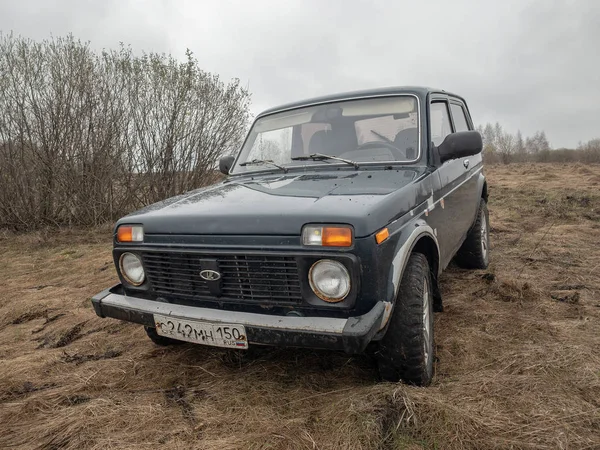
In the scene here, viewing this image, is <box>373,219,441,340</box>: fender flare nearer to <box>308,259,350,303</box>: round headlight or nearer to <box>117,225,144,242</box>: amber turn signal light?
<box>308,259,350,303</box>: round headlight

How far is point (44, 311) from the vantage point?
13.3 ft

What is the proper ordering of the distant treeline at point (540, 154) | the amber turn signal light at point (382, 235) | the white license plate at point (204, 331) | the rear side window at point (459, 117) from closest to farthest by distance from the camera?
the amber turn signal light at point (382, 235), the white license plate at point (204, 331), the rear side window at point (459, 117), the distant treeline at point (540, 154)

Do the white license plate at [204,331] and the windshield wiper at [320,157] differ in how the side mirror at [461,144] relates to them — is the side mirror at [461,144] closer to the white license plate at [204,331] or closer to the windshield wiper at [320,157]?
the windshield wiper at [320,157]

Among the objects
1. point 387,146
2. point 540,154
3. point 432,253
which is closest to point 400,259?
point 432,253

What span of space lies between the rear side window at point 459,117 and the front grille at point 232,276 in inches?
110

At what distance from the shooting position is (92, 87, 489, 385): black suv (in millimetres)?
1893

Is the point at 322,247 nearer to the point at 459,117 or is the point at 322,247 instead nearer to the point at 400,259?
the point at 400,259

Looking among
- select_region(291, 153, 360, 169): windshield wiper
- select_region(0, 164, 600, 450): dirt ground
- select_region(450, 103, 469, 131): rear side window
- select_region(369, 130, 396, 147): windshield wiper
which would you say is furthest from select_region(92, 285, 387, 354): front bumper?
select_region(450, 103, 469, 131): rear side window

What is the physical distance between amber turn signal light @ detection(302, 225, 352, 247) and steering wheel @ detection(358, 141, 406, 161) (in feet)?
3.92

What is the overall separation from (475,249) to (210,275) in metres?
3.21

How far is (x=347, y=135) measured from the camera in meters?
3.08

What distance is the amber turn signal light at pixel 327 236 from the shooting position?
6.08 ft

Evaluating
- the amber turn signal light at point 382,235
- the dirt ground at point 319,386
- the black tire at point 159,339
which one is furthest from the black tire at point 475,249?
the black tire at point 159,339

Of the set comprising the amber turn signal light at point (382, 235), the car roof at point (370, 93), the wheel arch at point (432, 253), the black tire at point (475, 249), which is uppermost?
the car roof at point (370, 93)
